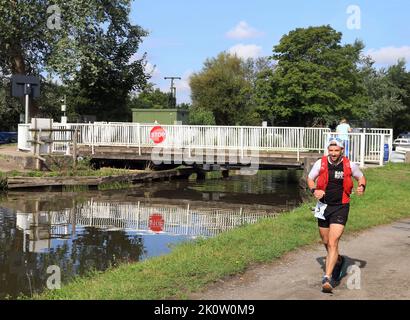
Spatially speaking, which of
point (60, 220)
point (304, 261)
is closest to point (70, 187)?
point (60, 220)

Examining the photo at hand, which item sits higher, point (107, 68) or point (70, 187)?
point (107, 68)

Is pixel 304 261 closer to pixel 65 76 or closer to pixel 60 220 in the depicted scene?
pixel 60 220

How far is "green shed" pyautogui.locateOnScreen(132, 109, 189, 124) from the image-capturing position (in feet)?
111

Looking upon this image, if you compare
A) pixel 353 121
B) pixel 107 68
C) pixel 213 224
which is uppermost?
pixel 107 68

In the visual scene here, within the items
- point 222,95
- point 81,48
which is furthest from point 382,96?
point 81,48

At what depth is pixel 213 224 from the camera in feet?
49.5

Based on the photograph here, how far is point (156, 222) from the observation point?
50.2 feet

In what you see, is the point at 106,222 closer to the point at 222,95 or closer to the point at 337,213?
the point at 337,213

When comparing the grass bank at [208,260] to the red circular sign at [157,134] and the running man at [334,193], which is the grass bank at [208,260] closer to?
the running man at [334,193]

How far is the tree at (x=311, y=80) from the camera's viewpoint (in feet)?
144

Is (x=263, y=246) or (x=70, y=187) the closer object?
(x=263, y=246)

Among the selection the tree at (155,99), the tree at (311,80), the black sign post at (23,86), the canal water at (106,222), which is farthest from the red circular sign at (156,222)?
the tree at (155,99)
